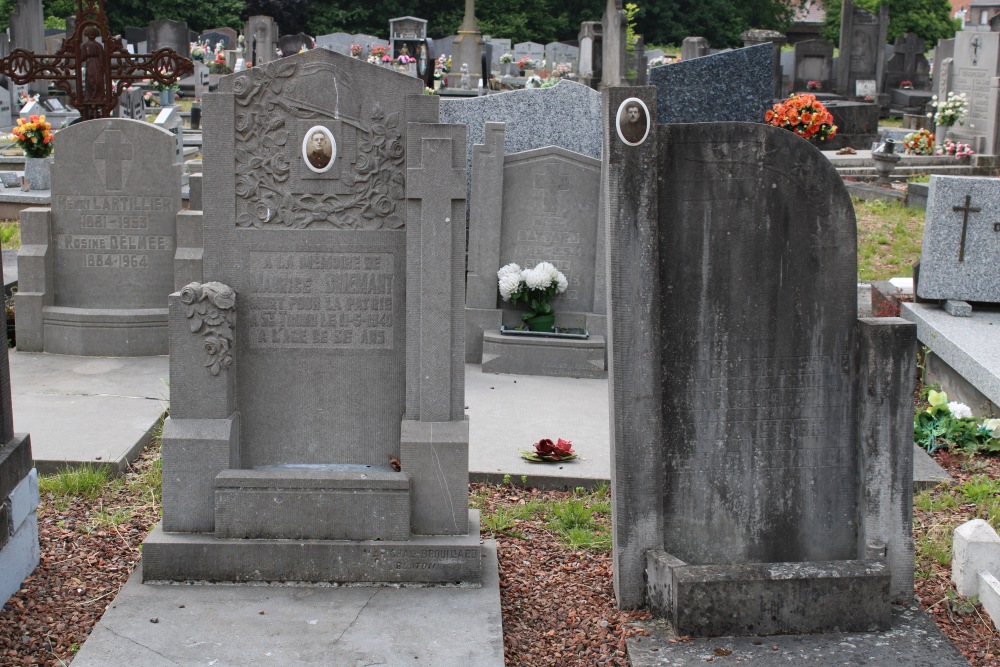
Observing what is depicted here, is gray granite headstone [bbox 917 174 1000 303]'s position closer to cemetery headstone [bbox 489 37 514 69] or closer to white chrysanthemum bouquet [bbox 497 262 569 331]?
white chrysanthemum bouquet [bbox 497 262 569 331]

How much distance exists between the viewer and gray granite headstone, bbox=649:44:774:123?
639cm

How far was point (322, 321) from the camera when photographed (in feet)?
16.2

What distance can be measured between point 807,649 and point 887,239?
9651 millimetres

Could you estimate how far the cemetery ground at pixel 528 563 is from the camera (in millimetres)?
4375

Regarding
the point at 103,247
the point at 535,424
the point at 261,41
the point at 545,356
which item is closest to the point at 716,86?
the point at 535,424

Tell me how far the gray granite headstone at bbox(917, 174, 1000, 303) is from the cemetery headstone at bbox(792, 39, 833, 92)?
87.9 ft

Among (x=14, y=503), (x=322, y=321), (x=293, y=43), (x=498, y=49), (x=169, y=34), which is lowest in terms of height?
(x=14, y=503)

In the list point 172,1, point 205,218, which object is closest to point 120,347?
point 205,218

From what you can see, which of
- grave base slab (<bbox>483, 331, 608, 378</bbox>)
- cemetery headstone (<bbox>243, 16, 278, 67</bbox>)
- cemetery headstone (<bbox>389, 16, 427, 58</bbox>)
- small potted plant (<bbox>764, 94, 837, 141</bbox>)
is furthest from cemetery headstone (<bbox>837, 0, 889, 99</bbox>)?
grave base slab (<bbox>483, 331, 608, 378</bbox>)

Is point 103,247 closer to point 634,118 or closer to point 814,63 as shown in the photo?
point 634,118

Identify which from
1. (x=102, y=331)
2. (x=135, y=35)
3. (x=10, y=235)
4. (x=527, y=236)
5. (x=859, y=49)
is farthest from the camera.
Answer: (x=135, y=35)

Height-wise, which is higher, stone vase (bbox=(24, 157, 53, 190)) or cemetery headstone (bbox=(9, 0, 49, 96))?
cemetery headstone (bbox=(9, 0, 49, 96))

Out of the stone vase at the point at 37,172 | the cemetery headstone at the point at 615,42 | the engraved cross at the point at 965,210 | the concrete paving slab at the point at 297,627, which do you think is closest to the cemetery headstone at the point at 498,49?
the cemetery headstone at the point at 615,42

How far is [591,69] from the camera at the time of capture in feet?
105
